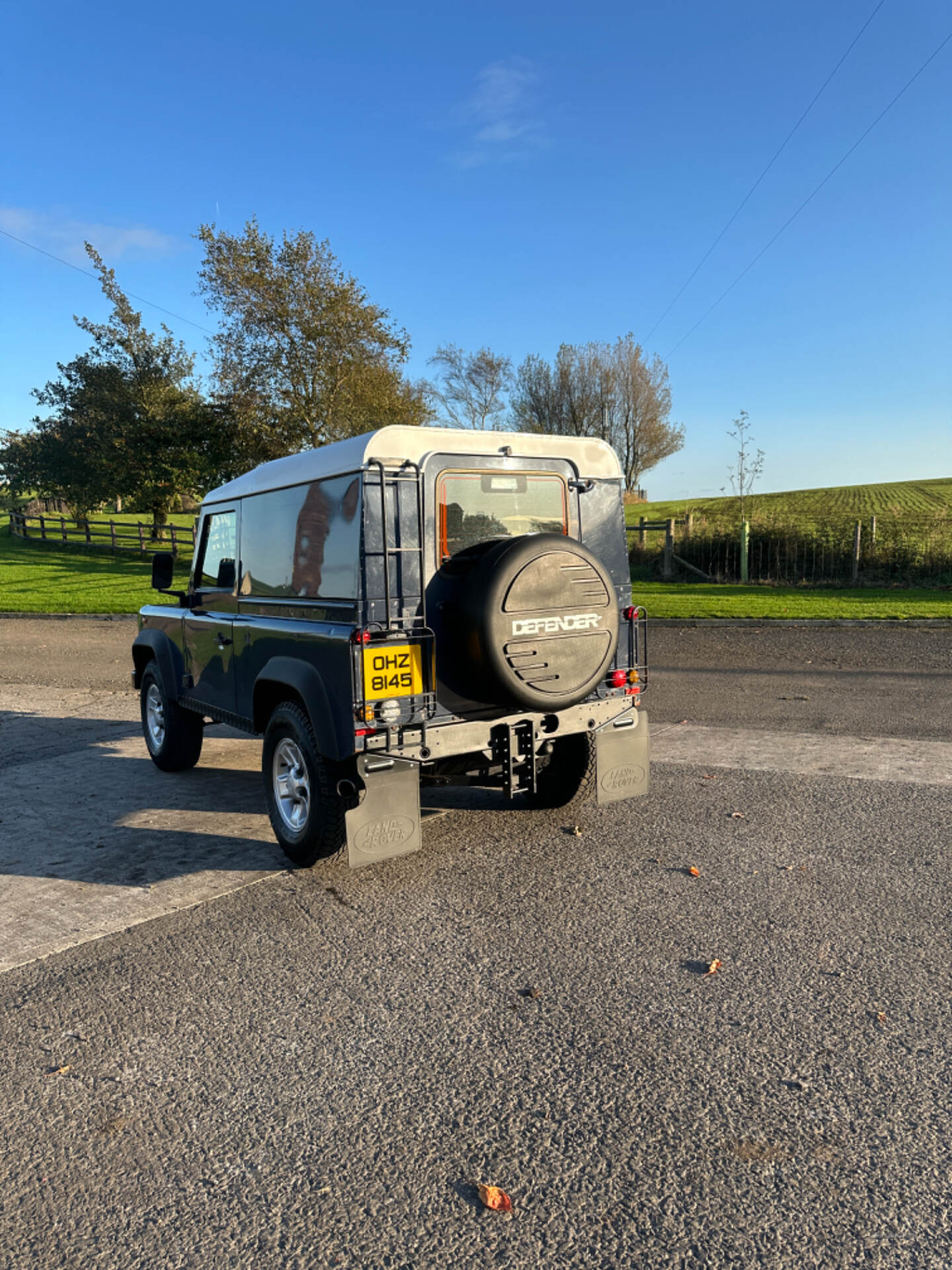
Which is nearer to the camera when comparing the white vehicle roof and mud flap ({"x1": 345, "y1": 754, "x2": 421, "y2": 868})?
mud flap ({"x1": 345, "y1": 754, "x2": 421, "y2": 868})

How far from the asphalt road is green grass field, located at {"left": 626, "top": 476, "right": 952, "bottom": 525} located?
17.2 metres

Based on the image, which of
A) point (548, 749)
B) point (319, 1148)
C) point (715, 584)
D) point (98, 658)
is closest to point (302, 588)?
point (548, 749)

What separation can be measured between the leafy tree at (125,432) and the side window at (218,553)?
27844mm

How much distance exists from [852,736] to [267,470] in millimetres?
5549

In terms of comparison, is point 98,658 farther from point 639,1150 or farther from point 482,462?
point 639,1150

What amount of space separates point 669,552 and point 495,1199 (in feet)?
70.5

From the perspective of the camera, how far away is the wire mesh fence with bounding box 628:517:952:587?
783 inches

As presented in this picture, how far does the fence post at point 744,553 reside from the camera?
71.4ft

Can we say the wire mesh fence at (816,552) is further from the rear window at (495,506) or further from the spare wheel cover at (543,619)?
the spare wheel cover at (543,619)

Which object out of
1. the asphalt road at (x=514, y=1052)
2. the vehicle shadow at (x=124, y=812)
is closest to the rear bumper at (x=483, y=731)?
the asphalt road at (x=514, y=1052)

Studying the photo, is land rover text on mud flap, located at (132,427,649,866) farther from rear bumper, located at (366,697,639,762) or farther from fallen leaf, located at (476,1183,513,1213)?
fallen leaf, located at (476,1183,513,1213)

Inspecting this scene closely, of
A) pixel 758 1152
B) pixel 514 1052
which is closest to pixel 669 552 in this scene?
pixel 514 1052

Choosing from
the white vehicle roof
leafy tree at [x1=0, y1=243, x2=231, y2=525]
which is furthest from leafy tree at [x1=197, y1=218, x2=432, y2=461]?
the white vehicle roof

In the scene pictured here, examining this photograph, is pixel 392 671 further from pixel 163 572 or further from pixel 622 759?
pixel 163 572
